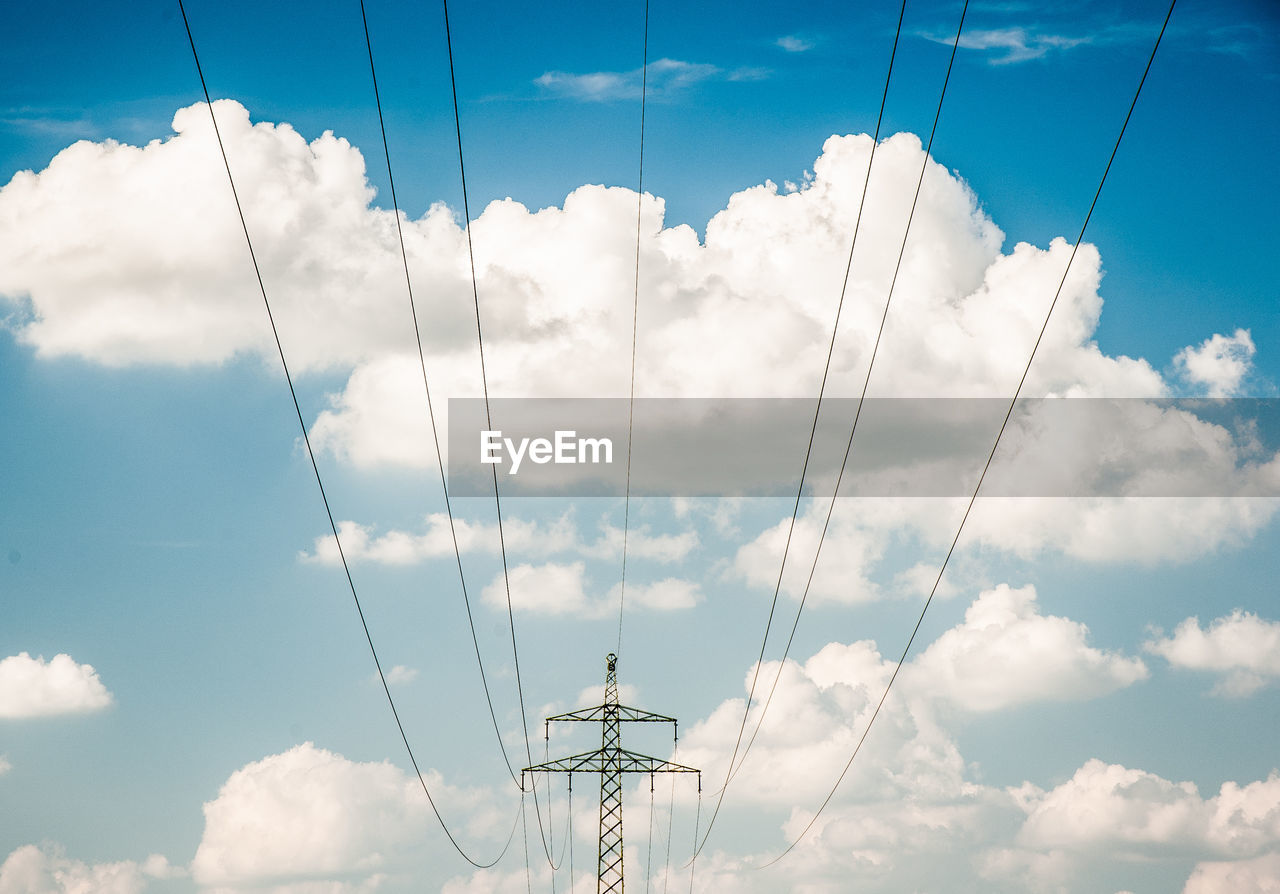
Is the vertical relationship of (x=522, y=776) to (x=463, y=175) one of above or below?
below

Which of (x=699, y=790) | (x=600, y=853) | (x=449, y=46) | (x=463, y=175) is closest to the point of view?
(x=449, y=46)

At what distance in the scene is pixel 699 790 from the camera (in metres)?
63.4

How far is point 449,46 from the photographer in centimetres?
2684

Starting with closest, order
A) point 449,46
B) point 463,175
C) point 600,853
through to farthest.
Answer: point 449,46 → point 463,175 → point 600,853

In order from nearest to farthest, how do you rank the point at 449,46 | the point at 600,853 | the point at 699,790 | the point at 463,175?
the point at 449,46 < the point at 463,175 < the point at 600,853 < the point at 699,790

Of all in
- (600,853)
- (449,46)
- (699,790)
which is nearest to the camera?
(449,46)

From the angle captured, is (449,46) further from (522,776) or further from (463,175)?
(522,776)

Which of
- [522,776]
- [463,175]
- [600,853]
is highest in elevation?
[463,175]

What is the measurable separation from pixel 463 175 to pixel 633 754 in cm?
3740

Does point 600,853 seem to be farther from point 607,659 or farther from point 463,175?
point 463,175

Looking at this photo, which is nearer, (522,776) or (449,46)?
(449,46)

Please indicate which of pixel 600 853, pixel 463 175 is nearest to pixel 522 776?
pixel 600 853

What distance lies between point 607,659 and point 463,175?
1553 inches

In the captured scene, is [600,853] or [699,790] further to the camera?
[699,790]
